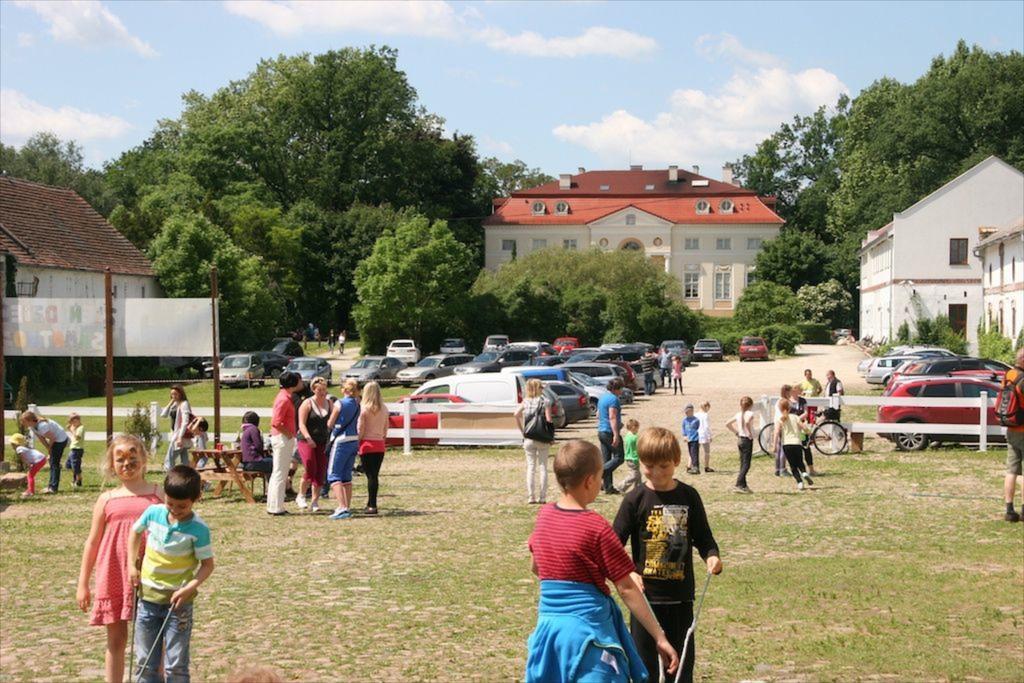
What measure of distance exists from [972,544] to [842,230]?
310 feet

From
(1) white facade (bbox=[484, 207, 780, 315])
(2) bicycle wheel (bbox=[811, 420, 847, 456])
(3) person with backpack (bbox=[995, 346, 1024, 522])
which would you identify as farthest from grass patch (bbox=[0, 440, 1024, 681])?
(1) white facade (bbox=[484, 207, 780, 315])

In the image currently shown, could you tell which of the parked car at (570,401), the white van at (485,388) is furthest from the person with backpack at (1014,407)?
the parked car at (570,401)

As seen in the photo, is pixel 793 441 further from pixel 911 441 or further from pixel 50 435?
pixel 50 435

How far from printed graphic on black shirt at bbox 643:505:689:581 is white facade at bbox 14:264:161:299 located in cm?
4401

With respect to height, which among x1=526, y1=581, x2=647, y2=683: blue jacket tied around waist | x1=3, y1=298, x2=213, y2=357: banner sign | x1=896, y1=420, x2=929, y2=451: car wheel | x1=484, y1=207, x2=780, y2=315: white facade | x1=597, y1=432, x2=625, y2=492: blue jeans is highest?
x1=484, y1=207, x2=780, y2=315: white facade

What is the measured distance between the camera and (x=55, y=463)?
20.0 meters

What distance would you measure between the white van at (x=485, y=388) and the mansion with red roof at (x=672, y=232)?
8002cm

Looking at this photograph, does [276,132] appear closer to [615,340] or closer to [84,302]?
[615,340]

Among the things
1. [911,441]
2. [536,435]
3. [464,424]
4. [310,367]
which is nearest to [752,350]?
[310,367]

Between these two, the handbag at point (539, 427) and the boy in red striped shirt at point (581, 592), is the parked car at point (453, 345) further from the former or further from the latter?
the boy in red striped shirt at point (581, 592)

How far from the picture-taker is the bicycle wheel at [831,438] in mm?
24781

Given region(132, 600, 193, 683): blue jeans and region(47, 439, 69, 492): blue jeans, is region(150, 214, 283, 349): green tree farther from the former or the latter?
region(132, 600, 193, 683): blue jeans

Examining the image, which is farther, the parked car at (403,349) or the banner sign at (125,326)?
the parked car at (403,349)

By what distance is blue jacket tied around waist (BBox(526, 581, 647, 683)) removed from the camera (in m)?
5.84
